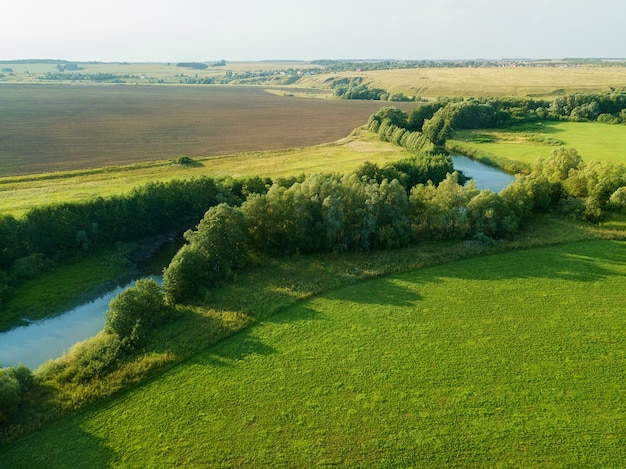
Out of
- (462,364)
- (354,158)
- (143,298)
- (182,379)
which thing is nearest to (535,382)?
(462,364)

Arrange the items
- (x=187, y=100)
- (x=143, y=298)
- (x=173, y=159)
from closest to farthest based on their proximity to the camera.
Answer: (x=143, y=298)
(x=173, y=159)
(x=187, y=100)

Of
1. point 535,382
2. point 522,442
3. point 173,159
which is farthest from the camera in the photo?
point 173,159

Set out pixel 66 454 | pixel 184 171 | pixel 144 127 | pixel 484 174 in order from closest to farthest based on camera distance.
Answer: pixel 66 454 < pixel 184 171 < pixel 484 174 < pixel 144 127

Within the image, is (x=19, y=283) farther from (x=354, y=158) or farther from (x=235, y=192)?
(x=354, y=158)

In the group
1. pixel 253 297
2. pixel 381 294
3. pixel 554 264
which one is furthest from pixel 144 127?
pixel 554 264

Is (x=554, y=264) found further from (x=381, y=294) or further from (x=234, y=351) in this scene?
(x=234, y=351)

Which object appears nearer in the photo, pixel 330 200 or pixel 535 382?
pixel 535 382
